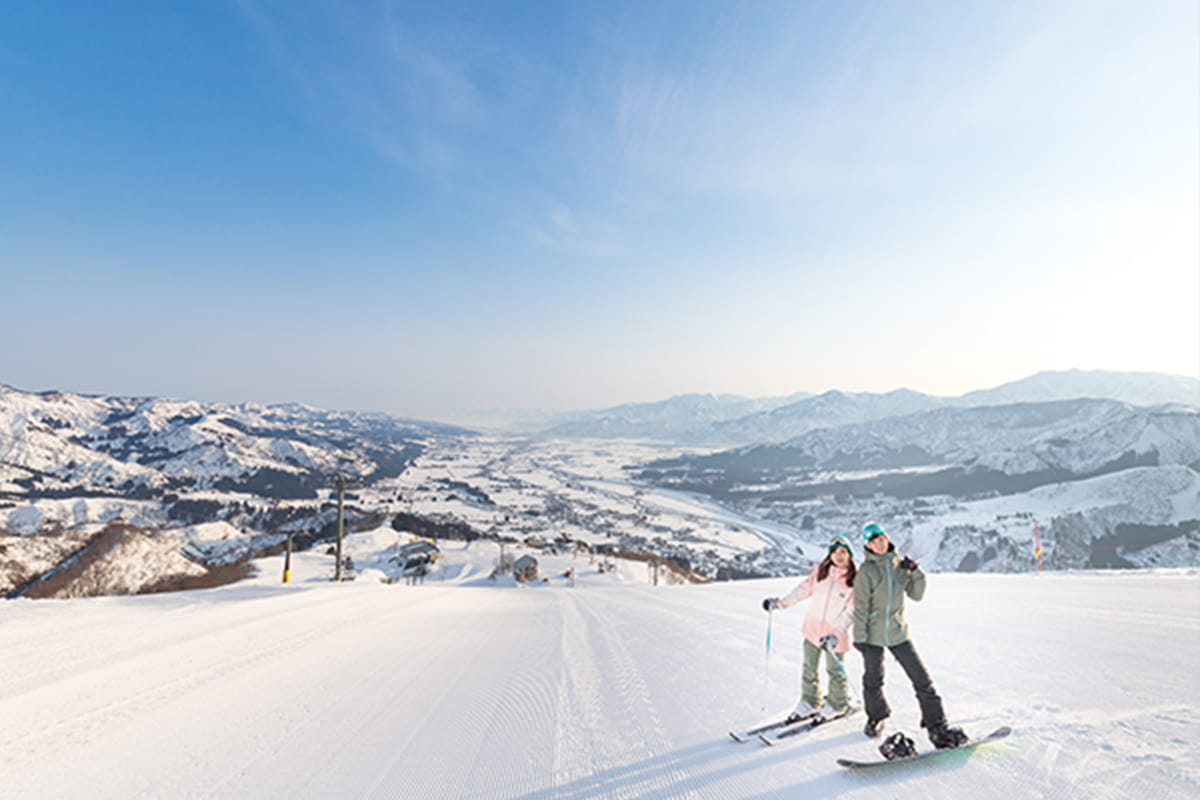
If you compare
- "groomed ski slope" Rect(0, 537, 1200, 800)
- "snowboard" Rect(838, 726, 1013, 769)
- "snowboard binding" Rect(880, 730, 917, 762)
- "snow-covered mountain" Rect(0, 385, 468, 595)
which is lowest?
"snow-covered mountain" Rect(0, 385, 468, 595)

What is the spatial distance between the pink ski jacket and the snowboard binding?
916 mm

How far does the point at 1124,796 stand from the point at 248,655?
9.59 m

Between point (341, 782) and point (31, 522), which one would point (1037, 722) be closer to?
point (341, 782)

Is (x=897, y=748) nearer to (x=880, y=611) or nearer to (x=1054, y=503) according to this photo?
(x=880, y=611)

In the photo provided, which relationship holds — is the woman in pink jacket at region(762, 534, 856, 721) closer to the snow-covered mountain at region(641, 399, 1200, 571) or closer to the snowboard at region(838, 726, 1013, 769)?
the snowboard at region(838, 726, 1013, 769)

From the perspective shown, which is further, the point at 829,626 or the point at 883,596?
the point at 829,626

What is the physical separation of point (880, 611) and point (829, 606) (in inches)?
21.3

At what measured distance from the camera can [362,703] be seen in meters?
5.66

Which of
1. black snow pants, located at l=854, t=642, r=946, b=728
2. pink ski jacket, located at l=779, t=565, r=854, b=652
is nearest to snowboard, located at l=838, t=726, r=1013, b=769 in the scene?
black snow pants, located at l=854, t=642, r=946, b=728

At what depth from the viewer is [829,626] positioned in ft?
16.5

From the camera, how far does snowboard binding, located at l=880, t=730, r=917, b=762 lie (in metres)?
4.05

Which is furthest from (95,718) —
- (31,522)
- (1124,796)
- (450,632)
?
(31,522)

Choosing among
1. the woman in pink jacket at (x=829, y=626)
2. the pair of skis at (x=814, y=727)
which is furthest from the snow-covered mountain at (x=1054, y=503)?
the woman in pink jacket at (x=829, y=626)

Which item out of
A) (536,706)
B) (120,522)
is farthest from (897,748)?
(120,522)
